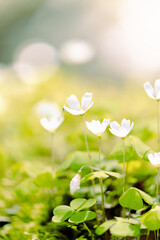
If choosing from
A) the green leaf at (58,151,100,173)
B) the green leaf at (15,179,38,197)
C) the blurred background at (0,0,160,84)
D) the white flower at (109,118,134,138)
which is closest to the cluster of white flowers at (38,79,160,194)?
the white flower at (109,118,134,138)

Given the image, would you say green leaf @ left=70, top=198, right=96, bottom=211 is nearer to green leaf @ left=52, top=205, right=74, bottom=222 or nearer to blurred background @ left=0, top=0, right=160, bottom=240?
green leaf @ left=52, top=205, right=74, bottom=222

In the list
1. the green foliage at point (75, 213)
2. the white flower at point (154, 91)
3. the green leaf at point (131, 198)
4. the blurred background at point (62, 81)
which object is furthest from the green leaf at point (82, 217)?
the white flower at point (154, 91)

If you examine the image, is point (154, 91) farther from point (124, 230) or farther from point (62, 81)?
point (62, 81)

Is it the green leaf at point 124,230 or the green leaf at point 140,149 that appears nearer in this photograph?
the green leaf at point 124,230

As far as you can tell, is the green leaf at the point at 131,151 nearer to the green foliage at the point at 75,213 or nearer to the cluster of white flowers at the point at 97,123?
the cluster of white flowers at the point at 97,123

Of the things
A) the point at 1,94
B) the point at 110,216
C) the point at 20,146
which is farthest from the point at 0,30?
the point at 110,216

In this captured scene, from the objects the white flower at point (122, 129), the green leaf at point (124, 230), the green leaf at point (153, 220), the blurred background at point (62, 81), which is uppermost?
the blurred background at point (62, 81)

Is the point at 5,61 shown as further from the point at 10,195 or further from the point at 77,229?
the point at 77,229
